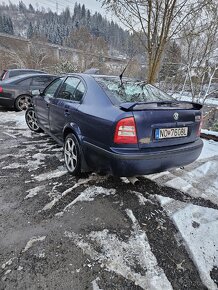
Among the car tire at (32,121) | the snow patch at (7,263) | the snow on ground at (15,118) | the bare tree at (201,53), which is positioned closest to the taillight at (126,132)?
the snow patch at (7,263)

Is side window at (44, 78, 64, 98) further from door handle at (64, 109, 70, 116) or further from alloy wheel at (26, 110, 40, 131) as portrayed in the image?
alloy wheel at (26, 110, 40, 131)

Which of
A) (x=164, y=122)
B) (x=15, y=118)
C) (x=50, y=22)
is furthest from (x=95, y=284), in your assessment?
(x=50, y=22)

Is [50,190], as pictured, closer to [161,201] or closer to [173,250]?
[161,201]

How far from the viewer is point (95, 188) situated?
3.02 m

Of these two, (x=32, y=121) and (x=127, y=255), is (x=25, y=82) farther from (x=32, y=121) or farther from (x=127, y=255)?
(x=127, y=255)

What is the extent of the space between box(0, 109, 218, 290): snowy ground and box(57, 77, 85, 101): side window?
1.13 metres

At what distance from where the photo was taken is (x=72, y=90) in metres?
3.49

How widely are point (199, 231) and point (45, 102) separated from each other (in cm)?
339

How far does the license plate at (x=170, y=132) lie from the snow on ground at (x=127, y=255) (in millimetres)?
1016

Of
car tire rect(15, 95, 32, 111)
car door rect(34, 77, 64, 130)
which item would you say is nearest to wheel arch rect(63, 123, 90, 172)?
car door rect(34, 77, 64, 130)

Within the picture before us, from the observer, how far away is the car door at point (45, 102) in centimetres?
418

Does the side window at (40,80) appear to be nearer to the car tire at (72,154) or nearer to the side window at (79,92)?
the side window at (79,92)

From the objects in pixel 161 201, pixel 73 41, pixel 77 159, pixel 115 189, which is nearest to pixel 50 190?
pixel 77 159

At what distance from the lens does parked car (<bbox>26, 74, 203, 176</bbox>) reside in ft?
7.97
